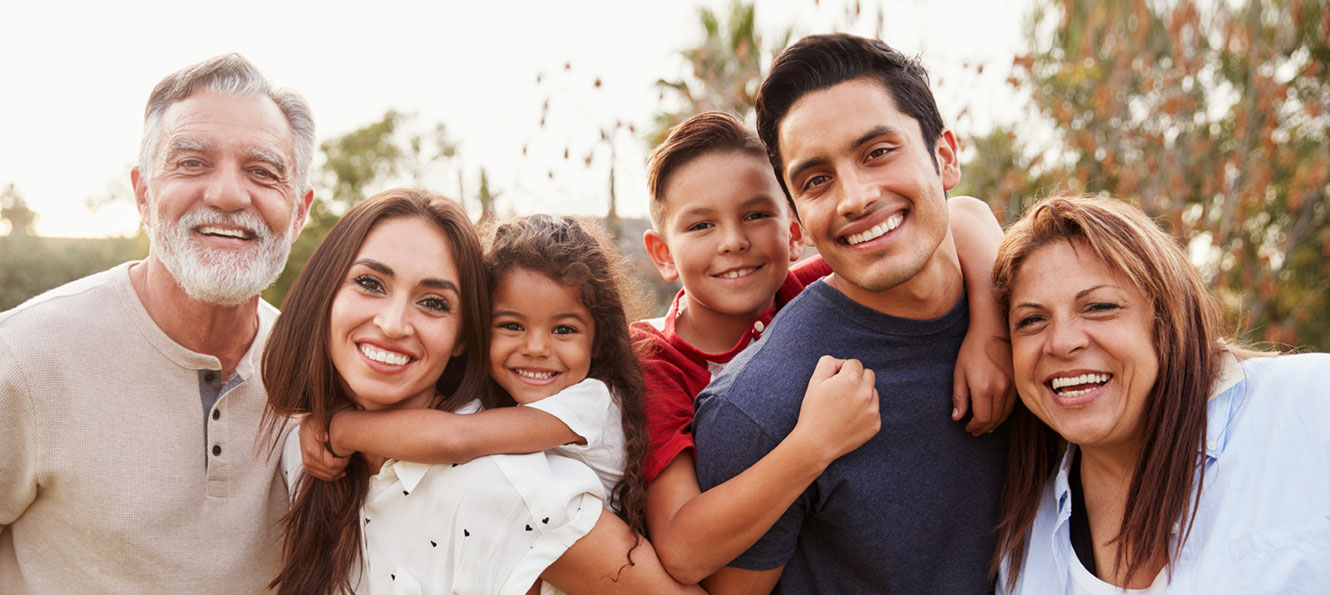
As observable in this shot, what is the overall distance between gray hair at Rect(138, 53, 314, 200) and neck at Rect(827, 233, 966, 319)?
212cm

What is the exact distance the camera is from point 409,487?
7.90ft

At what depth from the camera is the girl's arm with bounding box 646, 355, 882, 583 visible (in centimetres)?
218

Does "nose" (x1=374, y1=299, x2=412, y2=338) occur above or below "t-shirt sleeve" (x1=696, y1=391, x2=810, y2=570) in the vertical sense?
above

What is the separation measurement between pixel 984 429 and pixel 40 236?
1354cm

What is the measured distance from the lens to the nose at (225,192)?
295cm

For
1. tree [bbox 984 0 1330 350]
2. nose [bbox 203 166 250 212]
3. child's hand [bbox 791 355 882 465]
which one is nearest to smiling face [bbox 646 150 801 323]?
child's hand [bbox 791 355 882 465]

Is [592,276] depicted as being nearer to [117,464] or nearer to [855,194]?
[855,194]

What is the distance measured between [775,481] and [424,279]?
1.18m

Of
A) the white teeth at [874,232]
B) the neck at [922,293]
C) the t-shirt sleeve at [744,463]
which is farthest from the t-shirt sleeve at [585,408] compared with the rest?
the white teeth at [874,232]

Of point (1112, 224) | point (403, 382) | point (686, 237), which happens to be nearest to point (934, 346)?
point (1112, 224)

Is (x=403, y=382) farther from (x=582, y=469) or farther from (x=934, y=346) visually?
(x=934, y=346)

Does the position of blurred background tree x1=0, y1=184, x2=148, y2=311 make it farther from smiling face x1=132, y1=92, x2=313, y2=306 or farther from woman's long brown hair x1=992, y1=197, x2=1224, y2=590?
woman's long brown hair x1=992, y1=197, x2=1224, y2=590

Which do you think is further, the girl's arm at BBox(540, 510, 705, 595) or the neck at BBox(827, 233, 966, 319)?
the neck at BBox(827, 233, 966, 319)

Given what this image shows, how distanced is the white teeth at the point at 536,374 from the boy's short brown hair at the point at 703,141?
87 centimetres
